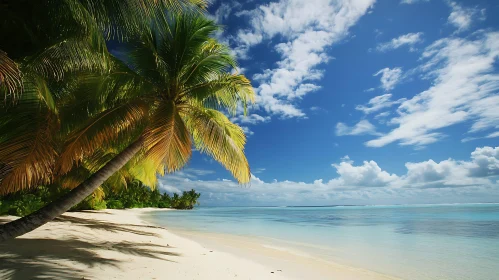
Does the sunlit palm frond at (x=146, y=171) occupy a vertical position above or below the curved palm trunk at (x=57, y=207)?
above

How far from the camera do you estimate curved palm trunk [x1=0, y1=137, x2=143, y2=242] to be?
4.23 metres

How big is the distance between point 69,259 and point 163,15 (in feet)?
13.3

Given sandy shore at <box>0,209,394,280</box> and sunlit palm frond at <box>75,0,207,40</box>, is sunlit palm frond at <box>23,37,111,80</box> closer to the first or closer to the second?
sunlit palm frond at <box>75,0,207,40</box>

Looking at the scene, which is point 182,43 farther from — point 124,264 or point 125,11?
point 124,264

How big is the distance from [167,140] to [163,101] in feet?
4.16

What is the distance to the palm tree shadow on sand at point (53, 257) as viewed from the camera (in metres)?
3.85

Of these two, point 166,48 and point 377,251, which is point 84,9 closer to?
point 166,48

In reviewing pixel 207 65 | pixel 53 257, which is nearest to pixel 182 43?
pixel 207 65

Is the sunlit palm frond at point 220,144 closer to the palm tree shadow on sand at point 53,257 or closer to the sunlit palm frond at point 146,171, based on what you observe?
the palm tree shadow on sand at point 53,257

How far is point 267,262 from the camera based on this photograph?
679cm

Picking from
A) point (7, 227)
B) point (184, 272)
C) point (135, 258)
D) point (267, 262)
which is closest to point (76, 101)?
point (7, 227)

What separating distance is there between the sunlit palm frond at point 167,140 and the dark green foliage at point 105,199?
7286 millimetres

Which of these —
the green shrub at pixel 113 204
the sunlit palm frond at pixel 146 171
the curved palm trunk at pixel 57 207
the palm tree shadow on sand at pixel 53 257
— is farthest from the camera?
the green shrub at pixel 113 204

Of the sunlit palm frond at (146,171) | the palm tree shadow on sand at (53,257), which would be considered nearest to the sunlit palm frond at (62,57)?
the palm tree shadow on sand at (53,257)
